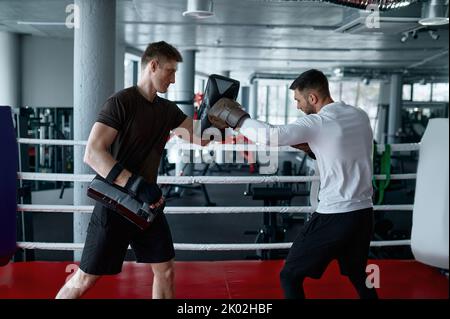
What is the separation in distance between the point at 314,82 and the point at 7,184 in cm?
193

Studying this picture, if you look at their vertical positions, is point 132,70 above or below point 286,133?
above

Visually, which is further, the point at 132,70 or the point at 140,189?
the point at 132,70

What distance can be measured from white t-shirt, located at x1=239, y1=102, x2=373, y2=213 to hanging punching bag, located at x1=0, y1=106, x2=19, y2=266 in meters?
1.57

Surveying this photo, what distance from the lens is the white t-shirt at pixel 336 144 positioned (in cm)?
204

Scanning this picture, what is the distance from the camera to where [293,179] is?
3180 millimetres

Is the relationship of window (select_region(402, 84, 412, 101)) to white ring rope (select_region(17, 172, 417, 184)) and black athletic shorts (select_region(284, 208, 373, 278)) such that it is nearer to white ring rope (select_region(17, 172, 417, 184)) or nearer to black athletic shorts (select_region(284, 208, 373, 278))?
white ring rope (select_region(17, 172, 417, 184))

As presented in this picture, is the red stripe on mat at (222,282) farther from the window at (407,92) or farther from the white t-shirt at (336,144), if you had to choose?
the window at (407,92)

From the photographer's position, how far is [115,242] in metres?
2.19

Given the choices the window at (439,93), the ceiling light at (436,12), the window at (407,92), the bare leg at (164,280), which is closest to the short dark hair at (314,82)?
the bare leg at (164,280)

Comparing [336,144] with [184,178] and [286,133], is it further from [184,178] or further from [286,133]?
[184,178]

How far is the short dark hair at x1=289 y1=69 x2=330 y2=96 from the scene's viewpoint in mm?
2131

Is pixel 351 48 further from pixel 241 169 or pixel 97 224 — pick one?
pixel 97 224

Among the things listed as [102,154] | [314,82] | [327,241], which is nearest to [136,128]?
[102,154]
